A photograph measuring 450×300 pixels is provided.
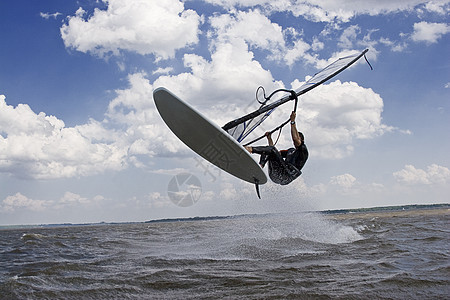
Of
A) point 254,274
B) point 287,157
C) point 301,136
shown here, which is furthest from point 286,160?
point 254,274

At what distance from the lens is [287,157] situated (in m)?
8.16

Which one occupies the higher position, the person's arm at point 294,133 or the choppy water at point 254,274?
the person's arm at point 294,133

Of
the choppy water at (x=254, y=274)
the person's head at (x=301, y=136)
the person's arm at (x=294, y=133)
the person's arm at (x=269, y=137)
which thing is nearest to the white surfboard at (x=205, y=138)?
the person's arm at (x=269, y=137)

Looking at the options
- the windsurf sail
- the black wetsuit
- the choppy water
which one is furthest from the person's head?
the choppy water

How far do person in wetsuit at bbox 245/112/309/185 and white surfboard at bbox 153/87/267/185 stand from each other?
0.29 m

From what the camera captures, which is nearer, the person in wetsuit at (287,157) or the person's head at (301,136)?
the person in wetsuit at (287,157)

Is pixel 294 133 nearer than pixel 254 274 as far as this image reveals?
No

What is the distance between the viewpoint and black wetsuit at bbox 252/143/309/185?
26.0 ft

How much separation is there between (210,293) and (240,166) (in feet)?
10.7

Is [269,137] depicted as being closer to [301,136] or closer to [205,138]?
[301,136]

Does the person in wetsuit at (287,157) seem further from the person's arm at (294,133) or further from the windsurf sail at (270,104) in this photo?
the windsurf sail at (270,104)

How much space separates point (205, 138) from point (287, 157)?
1.90 m

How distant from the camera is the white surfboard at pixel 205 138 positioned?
22.1 ft

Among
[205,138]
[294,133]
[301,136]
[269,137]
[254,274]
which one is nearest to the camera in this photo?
[254,274]
